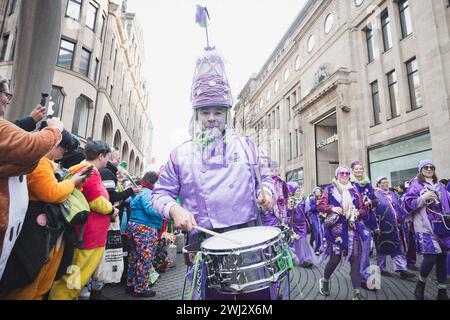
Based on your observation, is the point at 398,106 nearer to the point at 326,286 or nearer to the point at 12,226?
the point at 326,286

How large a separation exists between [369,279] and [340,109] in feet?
42.2

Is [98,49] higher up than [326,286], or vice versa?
[98,49]

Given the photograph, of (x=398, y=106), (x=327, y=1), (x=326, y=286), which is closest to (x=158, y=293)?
(x=326, y=286)

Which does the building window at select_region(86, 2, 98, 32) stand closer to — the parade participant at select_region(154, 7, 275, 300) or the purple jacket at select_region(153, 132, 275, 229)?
the parade participant at select_region(154, 7, 275, 300)

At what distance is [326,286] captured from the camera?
3.86 metres

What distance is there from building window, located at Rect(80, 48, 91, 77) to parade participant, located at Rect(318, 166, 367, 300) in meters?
17.6

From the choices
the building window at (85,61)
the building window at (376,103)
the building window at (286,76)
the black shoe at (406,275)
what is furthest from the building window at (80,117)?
the building window at (376,103)

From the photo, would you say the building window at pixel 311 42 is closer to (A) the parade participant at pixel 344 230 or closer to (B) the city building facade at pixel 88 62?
(B) the city building facade at pixel 88 62

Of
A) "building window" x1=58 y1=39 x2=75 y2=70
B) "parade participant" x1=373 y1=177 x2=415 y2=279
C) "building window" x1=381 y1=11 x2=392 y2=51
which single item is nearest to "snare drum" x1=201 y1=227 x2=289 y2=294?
"parade participant" x1=373 y1=177 x2=415 y2=279

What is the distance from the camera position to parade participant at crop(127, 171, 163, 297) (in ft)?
12.6

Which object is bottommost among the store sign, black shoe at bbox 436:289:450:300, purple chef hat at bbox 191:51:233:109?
black shoe at bbox 436:289:450:300

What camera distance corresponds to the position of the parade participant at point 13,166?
164 centimetres

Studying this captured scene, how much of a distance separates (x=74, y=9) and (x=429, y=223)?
64.0 feet
